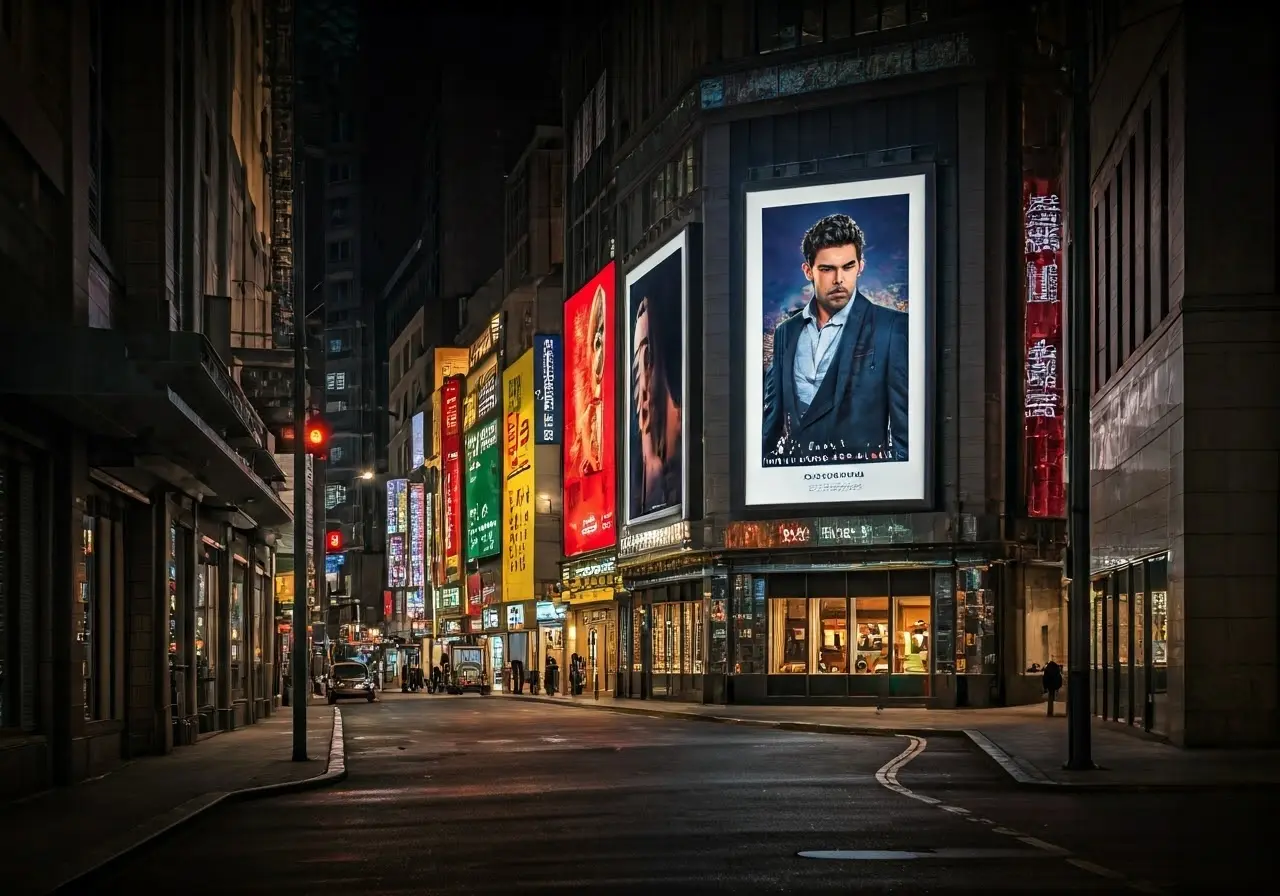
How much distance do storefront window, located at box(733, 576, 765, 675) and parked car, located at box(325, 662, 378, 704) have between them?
2275 centimetres

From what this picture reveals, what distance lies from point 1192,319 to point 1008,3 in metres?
29.6

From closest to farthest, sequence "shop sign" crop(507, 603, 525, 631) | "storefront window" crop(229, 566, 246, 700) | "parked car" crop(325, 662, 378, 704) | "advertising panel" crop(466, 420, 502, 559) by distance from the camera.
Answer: "storefront window" crop(229, 566, 246, 700) < "parked car" crop(325, 662, 378, 704) < "shop sign" crop(507, 603, 525, 631) < "advertising panel" crop(466, 420, 502, 559)

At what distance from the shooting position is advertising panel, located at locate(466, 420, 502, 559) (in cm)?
9962

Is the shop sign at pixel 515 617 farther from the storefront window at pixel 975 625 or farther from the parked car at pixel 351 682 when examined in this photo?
the storefront window at pixel 975 625

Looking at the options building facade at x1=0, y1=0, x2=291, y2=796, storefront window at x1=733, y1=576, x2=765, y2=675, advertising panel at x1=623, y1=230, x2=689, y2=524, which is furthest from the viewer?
advertising panel at x1=623, y1=230, x2=689, y2=524

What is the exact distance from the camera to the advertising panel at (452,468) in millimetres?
110938

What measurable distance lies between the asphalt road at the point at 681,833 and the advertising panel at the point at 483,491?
6850cm

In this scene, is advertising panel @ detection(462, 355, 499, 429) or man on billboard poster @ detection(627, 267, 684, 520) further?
advertising panel @ detection(462, 355, 499, 429)

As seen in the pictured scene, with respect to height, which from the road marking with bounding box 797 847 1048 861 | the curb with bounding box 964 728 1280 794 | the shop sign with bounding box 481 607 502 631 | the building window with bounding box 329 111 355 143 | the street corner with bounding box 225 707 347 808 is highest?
the building window with bounding box 329 111 355 143

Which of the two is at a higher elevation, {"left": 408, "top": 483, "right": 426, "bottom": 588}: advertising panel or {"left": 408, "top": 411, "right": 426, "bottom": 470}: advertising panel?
{"left": 408, "top": 411, "right": 426, "bottom": 470}: advertising panel

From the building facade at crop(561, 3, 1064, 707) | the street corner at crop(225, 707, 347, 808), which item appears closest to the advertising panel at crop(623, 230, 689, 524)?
the building facade at crop(561, 3, 1064, 707)

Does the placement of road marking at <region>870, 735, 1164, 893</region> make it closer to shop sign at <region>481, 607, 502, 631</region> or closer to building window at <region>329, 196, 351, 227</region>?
shop sign at <region>481, 607, 502, 631</region>

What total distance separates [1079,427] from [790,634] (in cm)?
3505

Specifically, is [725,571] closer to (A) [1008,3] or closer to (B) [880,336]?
(B) [880,336]
